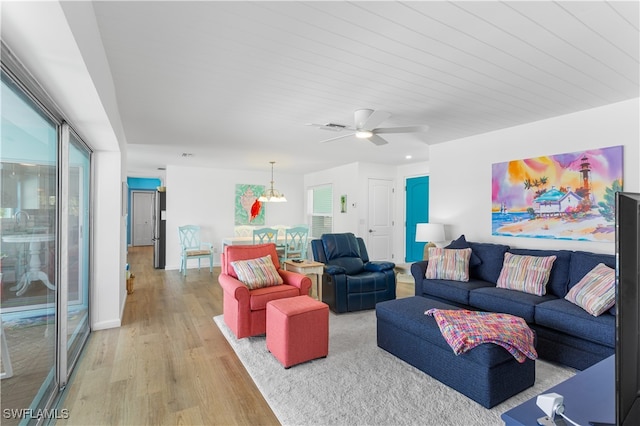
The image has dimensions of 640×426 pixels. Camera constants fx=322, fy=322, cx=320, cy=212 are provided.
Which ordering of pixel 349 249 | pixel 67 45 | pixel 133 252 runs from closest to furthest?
pixel 67 45 < pixel 349 249 < pixel 133 252

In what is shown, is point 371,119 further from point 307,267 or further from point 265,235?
point 265,235

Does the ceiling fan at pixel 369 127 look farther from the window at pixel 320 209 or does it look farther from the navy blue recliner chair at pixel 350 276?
the window at pixel 320 209

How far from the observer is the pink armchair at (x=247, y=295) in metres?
3.05

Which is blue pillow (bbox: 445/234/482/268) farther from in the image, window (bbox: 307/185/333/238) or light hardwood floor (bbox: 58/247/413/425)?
window (bbox: 307/185/333/238)

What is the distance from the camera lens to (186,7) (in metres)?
1.68

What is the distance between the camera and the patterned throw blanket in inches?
83.1

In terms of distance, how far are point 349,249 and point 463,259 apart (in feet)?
4.81

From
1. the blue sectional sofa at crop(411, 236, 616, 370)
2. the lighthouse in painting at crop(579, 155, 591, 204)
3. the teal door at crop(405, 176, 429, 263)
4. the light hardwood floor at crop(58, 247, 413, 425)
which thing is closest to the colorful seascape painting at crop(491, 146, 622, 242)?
the lighthouse in painting at crop(579, 155, 591, 204)

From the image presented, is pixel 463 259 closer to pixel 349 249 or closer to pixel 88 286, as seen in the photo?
pixel 349 249

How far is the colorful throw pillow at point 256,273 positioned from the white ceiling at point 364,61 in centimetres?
162

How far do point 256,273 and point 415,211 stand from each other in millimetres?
4239

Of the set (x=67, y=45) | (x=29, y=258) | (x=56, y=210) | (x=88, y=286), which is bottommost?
(x=88, y=286)

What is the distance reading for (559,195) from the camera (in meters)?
3.51

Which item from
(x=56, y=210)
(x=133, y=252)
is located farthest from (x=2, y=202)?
(x=133, y=252)
